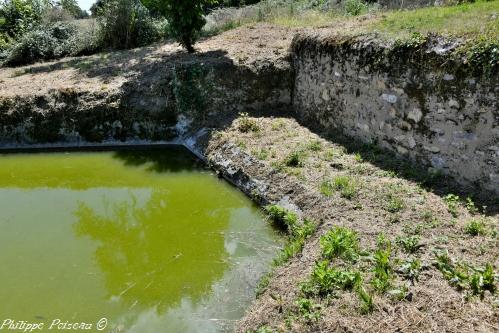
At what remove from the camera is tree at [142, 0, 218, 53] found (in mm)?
11039

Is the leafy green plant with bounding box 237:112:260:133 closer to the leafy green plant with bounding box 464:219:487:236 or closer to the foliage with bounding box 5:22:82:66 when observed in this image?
the leafy green plant with bounding box 464:219:487:236

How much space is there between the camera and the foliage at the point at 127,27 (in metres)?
15.0

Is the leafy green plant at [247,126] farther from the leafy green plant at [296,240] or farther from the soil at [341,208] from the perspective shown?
the leafy green plant at [296,240]

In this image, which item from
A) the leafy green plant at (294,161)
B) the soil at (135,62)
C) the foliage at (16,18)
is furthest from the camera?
the foliage at (16,18)

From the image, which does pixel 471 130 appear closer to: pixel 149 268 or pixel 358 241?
pixel 358 241

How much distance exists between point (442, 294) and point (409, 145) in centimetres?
346

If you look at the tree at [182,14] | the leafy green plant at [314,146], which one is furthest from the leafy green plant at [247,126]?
the tree at [182,14]

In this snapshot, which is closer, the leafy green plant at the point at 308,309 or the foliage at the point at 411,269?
the leafy green plant at the point at 308,309

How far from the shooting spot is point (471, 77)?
5953 mm

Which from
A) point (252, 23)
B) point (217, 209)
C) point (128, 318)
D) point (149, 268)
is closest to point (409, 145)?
point (217, 209)

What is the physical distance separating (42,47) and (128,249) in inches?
471

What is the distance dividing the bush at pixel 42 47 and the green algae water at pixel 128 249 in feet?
24.4

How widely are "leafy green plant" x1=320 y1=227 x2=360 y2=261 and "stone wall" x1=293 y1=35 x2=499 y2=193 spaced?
2215 mm

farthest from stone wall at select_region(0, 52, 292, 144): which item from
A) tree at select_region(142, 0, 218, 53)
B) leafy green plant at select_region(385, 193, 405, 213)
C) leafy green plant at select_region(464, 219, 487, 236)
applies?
leafy green plant at select_region(464, 219, 487, 236)
